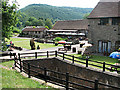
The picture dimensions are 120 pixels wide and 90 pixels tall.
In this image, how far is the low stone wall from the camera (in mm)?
11203

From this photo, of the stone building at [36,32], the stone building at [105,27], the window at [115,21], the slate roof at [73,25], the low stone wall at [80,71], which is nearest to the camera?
the low stone wall at [80,71]

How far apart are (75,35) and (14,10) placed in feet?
105

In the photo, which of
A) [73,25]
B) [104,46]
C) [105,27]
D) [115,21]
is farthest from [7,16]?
[73,25]

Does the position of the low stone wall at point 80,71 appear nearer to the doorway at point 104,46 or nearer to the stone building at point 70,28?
the doorway at point 104,46

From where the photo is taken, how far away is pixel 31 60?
659 inches

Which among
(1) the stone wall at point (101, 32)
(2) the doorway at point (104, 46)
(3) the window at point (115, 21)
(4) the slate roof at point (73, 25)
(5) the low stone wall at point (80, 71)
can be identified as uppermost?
(4) the slate roof at point (73, 25)

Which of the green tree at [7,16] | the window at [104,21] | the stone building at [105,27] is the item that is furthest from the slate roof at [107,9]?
the green tree at [7,16]

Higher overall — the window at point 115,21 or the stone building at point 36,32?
the window at point 115,21

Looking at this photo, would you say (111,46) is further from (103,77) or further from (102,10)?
(103,77)

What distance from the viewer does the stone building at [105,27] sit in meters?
19.7

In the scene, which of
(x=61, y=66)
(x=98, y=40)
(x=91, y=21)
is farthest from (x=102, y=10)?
(x=61, y=66)

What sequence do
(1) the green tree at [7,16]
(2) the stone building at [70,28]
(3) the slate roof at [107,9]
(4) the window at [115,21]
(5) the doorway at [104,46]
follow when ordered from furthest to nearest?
(2) the stone building at [70,28]
(5) the doorway at [104,46]
(3) the slate roof at [107,9]
(4) the window at [115,21]
(1) the green tree at [7,16]

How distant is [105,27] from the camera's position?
67.6ft

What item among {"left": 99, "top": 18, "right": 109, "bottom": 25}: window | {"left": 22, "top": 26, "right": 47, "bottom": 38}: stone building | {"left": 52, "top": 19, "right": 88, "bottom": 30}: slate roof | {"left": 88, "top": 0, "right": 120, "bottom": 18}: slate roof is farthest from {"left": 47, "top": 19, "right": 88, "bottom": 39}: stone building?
{"left": 99, "top": 18, "right": 109, "bottom": 25}: window
